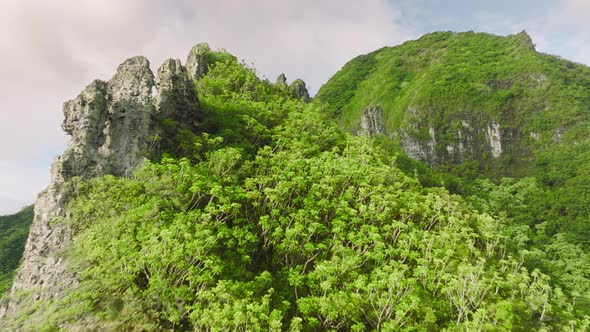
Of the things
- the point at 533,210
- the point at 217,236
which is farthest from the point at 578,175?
the point at 217,236

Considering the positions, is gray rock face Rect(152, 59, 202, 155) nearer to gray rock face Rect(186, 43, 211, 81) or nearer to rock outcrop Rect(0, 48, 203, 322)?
rock outcrop Rect(0, 48, 203, 322)

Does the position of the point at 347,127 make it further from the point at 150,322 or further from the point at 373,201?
the point at 150,322

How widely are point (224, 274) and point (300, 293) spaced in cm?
337

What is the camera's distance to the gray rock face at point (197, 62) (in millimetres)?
38103

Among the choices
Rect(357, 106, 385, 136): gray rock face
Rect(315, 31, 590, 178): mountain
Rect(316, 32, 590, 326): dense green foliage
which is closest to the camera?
Rect(316, 32, 590, 326): dense green foliage

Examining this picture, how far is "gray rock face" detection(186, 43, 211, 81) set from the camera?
3810 cm

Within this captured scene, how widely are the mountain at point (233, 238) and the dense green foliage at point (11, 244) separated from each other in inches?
1695

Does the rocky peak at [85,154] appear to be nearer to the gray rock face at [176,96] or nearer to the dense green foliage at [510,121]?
the gray rock face at [176,96]

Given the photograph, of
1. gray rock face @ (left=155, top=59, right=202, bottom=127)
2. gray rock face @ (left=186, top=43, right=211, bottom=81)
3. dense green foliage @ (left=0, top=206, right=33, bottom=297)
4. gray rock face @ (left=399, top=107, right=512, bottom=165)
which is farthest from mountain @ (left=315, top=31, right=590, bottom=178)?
dense green foliage @ (left=0, top=206, right=33, bottom=297)

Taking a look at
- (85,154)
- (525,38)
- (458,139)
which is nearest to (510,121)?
(458,139)

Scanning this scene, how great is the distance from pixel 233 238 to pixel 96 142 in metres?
9.89

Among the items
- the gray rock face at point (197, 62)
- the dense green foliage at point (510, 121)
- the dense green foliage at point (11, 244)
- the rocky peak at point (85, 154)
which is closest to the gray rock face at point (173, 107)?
the rocky peak at point (85, 154)

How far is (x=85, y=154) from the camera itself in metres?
17.0

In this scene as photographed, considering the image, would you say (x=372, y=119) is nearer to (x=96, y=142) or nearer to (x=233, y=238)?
(x=96, y=142)
